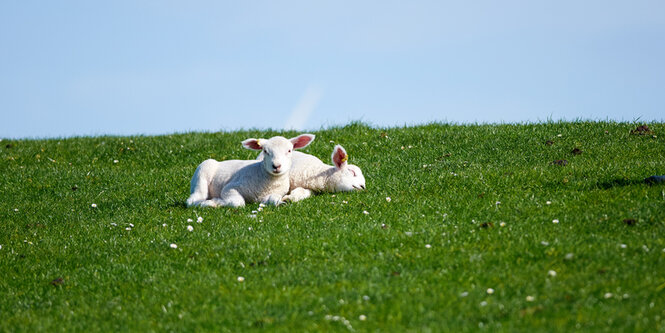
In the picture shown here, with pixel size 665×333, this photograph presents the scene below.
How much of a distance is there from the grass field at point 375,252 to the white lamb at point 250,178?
1.29 feet

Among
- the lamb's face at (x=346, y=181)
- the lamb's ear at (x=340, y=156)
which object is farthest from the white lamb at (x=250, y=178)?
the lamb's face at (x=346, y=181)

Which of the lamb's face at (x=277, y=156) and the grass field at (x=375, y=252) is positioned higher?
the lamb's face at (x=277, y=156)

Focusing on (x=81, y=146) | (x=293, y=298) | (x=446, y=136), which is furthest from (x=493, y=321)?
(x=81, y=146)

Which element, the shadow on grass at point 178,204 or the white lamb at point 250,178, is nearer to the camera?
the white lamb at point 250,178

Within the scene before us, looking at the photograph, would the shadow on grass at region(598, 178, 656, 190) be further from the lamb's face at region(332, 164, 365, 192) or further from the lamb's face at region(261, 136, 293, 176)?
the lamb's face at region(261, 136, 293, 176)

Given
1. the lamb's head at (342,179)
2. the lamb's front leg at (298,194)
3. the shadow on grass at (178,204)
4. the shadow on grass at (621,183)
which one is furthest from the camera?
the shadow on grass at (178,204)

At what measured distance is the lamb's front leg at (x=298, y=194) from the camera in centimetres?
1277

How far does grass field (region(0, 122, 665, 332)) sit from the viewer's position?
24.1 ft

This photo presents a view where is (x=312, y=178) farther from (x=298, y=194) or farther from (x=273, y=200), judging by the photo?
(x=273, y=200)

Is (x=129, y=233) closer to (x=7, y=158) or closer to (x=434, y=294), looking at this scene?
(x=434, y=294)

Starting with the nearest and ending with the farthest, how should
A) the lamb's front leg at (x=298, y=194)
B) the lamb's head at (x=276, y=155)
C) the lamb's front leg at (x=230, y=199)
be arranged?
the lamb's head at (x=276, y=155)
the lamb's front leg at (x=230, y=199)
the lamb's front leg at (x=298, y=194)

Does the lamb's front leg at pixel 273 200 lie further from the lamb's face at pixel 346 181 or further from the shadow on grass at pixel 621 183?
the shadow on grass at pixel 621 183

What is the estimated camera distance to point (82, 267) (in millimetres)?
10031

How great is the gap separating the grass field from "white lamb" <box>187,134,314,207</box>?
39cm
